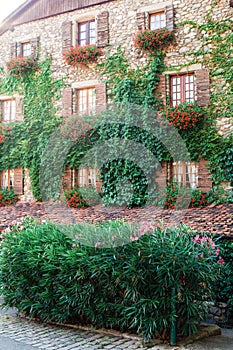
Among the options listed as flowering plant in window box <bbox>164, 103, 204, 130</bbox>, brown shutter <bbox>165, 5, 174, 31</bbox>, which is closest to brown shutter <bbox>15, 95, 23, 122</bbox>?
flowering plant in window box <bbox>164, 103, 204, 130</bbox>

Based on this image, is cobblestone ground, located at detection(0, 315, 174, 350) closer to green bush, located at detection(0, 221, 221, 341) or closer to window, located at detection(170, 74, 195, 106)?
green bush, located at detection(0, 221, 221, 341)

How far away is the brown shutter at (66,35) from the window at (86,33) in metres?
0.32

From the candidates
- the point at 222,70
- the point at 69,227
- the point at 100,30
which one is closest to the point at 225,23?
the point at 222,70

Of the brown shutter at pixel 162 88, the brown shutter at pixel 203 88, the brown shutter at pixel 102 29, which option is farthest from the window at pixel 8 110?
the brown shutter at pixel 203 88

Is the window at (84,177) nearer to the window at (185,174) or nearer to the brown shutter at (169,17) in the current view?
the window at (185,174)

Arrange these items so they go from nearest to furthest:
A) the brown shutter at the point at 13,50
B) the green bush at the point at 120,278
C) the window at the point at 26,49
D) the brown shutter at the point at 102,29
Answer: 1. the green bush at the point at 120,278
2. the brown shutter at the point at 102,29
3. the window at the point at 26,49
4. the brown shutter at the point at 13,50

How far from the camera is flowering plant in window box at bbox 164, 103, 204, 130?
1175 cm

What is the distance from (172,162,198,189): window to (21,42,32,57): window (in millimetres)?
7281

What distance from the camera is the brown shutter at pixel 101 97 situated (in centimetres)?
1347

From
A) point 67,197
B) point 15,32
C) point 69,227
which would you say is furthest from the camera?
point 15,32

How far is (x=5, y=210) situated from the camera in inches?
532

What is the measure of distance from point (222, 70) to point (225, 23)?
55.5 inches

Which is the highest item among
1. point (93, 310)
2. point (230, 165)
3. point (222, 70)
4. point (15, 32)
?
point (15, 32)

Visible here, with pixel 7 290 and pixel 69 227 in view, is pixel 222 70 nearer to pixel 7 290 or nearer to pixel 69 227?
pixel 69 227
